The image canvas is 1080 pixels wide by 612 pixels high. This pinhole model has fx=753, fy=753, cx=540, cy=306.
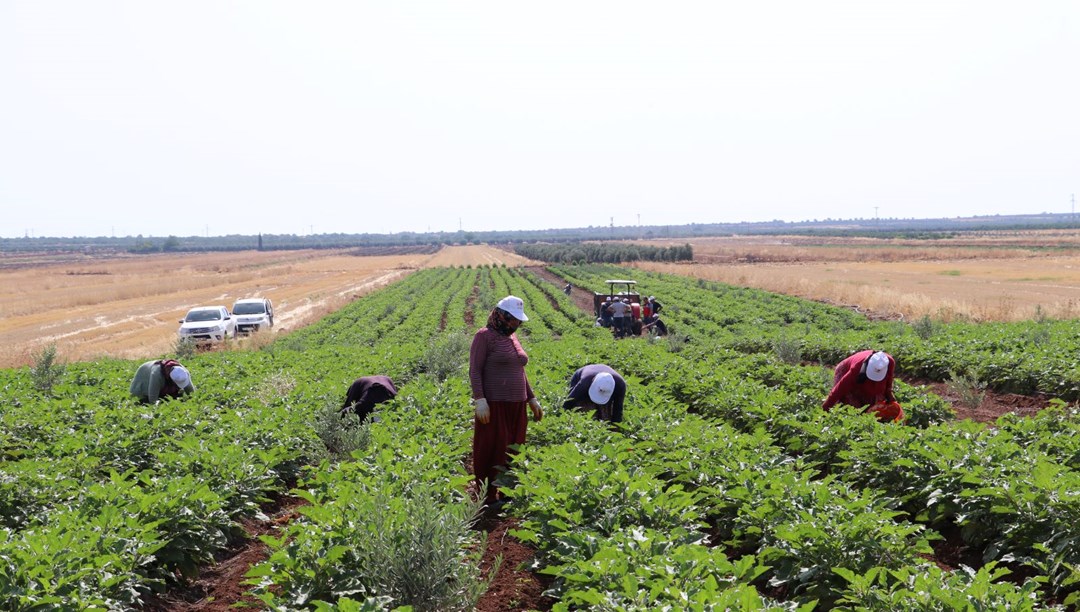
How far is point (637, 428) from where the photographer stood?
7.83 m

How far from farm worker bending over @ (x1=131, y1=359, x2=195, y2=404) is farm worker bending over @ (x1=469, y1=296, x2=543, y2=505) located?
5.13 meters

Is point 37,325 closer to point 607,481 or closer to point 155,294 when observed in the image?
point 155,294

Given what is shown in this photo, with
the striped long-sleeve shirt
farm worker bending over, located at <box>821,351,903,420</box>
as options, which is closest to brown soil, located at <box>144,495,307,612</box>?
the striped long-sleeve shirt

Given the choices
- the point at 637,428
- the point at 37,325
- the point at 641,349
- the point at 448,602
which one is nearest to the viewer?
the point at 448,602

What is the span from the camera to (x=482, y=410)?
21.4 ft

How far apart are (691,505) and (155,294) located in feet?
175

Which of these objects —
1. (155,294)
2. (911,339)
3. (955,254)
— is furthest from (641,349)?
(955,254)

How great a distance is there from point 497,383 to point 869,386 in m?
4.08

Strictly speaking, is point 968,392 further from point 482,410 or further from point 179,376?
point 179,376

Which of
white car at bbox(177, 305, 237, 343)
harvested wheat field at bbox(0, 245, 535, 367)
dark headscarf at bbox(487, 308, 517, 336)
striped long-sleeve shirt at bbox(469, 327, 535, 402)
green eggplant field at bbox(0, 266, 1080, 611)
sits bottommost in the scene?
harvested wheat field at bbox(0, 245, 535, 367)

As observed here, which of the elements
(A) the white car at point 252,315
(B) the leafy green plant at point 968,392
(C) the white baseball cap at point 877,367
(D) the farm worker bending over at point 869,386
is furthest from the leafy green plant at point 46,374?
(B) the leafy green plant at point 968,392

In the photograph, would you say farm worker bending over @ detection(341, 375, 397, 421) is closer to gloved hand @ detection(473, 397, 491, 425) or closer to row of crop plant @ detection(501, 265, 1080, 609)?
row of crop plant @ detection(501, 265, 1080, 609)

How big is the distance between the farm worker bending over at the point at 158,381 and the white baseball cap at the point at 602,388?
219 inches

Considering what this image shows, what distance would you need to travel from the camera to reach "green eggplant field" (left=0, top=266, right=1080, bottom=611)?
404 cm
